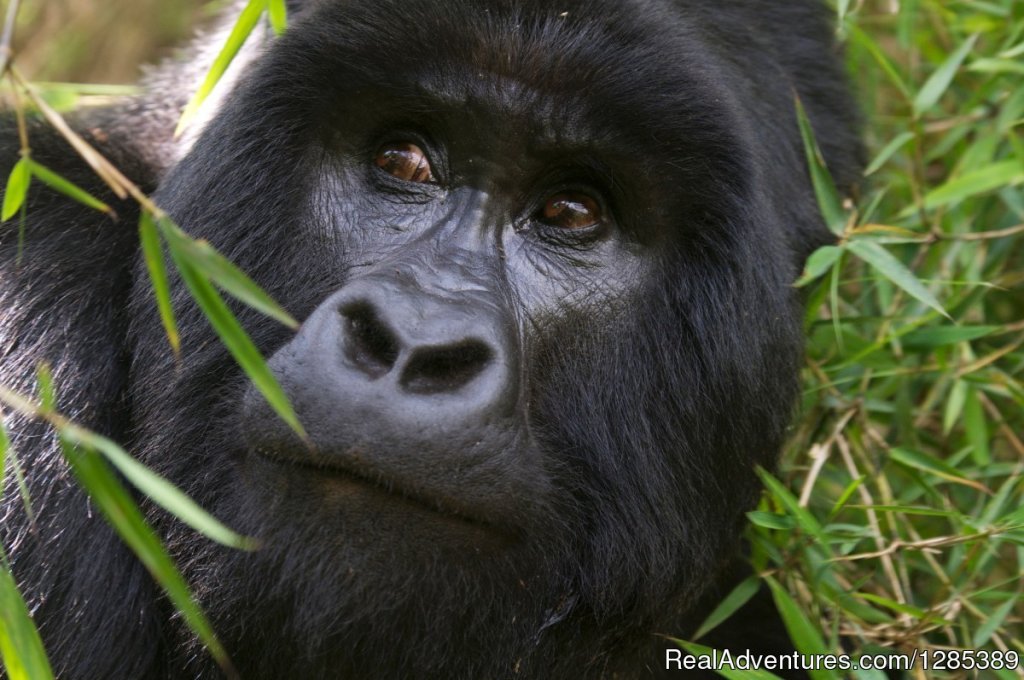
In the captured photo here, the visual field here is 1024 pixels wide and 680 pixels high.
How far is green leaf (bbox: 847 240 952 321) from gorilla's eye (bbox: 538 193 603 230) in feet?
2.43

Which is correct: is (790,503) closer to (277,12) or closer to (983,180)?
(983,180)

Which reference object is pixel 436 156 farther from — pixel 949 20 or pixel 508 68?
pixel 949 20

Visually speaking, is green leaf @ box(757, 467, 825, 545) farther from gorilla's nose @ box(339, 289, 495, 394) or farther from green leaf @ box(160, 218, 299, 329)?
green leaf @ box(160, 218, 299, 329)

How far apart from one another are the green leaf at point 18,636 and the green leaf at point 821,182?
2100mm

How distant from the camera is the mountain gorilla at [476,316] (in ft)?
8.30

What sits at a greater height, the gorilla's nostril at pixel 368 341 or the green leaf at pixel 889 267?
the gorilla's nostril at pixel 368 341

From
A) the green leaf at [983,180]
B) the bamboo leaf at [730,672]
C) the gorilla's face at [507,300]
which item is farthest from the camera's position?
the green leaf at [983,180]

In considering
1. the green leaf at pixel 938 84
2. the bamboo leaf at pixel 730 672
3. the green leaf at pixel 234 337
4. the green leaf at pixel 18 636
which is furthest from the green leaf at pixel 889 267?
the green leaf at pixel 18 636

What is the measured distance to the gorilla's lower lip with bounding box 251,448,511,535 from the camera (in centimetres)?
230

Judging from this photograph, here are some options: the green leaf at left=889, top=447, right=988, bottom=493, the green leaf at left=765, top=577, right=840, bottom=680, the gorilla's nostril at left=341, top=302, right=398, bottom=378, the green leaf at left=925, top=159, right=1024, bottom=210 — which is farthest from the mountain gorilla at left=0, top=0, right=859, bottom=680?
the green leaf at left=925, top=159, right=1024, bottom=210

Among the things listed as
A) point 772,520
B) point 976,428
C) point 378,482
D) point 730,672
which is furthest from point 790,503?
point 378,482

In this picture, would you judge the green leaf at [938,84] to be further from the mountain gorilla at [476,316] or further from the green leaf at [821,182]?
the mountain gorilla at [476,316]

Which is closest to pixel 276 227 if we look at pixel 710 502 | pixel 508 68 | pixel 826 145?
pixel 508 68

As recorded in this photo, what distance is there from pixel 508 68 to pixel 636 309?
591 millimetres
